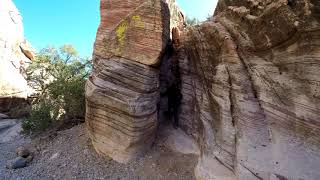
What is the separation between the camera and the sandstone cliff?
6637mm

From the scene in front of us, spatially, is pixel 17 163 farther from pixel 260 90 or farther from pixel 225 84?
pixel 260 90

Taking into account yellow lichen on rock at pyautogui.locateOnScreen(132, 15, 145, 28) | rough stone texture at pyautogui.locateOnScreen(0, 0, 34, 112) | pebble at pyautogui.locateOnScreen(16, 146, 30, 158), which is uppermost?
yellow lichen on rock at pyautogui.locateOnScreen(132, 15, 145, 28)

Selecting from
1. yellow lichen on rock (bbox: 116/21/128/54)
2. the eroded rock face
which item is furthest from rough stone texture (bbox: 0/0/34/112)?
yellow lichen on rock (bbox: 116/21/128/54)

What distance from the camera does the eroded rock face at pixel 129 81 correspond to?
1002cm

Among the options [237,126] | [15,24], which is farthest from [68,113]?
[15,24]

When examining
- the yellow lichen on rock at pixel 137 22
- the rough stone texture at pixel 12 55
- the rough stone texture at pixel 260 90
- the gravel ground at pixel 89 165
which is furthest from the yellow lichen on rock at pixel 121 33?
the rough stone texture at pixel 12 55

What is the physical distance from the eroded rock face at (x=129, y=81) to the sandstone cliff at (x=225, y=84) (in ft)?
A: 0.10

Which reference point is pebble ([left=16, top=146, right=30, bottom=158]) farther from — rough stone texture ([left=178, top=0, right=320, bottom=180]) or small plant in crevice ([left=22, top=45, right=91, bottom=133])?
rough stone texture ([left=178, top=0, right=320, bottom=180])

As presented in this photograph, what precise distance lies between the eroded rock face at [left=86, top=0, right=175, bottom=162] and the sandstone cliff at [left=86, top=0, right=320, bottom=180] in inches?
1.2

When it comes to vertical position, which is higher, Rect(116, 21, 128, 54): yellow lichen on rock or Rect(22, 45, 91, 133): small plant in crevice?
Rect(116, 21, 128, 54): yellow lichen on rock

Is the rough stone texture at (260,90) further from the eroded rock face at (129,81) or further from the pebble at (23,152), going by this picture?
the pebble at (23,152)

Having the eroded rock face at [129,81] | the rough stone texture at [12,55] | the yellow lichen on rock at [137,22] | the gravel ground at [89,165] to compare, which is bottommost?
the rough stone texture at [12,55]

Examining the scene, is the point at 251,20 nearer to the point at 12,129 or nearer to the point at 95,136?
the point at 95,136

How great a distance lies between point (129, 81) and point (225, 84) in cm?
295
